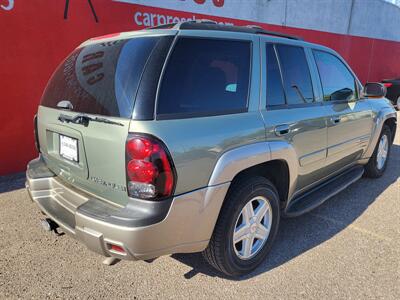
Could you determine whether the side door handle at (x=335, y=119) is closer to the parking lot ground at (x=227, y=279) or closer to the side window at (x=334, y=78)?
the side window at (x=334, y=78)

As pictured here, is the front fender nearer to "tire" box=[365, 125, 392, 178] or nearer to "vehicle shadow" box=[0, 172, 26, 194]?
"tire" box=[365, 125, 392, 178]

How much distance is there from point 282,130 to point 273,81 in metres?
0.43

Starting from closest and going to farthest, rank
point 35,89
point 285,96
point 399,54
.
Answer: point 285,96 → point 35,89 → point 399,54

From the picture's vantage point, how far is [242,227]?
2.47 m

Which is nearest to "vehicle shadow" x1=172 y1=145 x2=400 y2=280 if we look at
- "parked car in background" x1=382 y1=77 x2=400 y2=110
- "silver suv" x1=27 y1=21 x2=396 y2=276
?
"silver suv" x1=27 y1=21 x2=396 y2=276

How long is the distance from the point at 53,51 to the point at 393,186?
547cm

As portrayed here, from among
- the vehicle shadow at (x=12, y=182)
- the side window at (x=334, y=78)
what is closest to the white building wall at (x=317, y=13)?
the vehicle shadow at (x=12, y=182)

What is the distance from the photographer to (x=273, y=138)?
2.51 m

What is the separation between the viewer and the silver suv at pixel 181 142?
187cm

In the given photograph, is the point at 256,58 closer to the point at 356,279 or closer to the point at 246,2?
the point at 356,279

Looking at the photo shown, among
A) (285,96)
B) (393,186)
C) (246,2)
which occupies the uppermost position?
(246,2)

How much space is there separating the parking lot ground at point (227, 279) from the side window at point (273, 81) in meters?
1.38

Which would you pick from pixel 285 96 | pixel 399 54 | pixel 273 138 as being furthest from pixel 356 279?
pixel 399 54

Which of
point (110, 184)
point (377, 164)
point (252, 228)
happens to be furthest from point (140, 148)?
point (377, 164)
